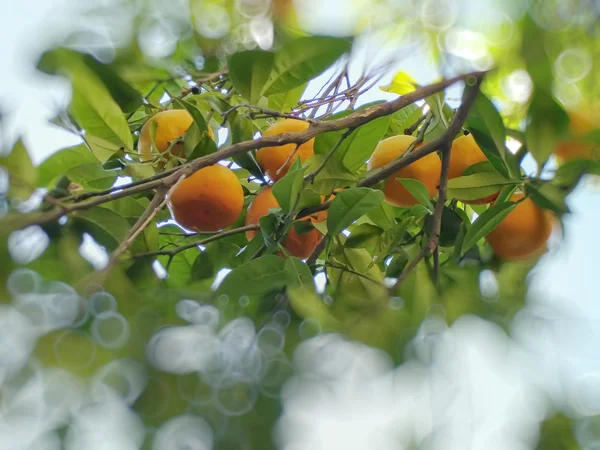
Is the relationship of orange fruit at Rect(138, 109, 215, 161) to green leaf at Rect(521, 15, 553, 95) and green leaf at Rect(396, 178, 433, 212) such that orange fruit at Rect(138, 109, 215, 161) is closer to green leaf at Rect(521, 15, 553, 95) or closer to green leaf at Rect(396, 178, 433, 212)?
green leaf at Rect(396, 178, 433, 212)

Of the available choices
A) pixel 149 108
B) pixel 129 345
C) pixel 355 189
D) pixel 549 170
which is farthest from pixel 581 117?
pixel 149 108

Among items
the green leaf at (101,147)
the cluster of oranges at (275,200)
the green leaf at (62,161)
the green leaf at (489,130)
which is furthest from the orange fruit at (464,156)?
the green leaf at (62,161)

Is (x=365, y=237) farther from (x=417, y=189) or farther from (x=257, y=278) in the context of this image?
(x=257, y=278)

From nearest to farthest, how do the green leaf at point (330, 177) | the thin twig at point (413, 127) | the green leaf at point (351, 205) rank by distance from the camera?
the green leaf at point (351, 205) < the green leaf at point (330, 177) < the thin twig at point (413, 127)

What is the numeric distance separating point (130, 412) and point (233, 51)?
1.33 ft

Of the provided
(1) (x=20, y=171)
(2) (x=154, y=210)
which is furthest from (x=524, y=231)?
(1) (x=20, y=171)

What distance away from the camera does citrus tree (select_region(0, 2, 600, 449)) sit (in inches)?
11.0

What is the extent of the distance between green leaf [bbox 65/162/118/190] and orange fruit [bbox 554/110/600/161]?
20.6 inches

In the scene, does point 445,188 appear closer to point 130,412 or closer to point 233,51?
point 233,51

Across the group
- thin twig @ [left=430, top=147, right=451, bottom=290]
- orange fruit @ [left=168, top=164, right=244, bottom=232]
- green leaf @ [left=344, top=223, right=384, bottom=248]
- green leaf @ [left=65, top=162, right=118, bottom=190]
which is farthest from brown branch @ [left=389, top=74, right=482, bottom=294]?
green leaf @ [left=65, top=162, right=118, bottom=190]

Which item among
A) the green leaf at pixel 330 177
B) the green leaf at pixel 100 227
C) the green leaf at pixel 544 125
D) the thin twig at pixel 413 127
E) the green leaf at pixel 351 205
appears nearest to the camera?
the green leaf at pixel 544 125

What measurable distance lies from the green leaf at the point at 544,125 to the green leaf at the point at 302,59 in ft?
0.57

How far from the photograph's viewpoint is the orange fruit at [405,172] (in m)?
0.78

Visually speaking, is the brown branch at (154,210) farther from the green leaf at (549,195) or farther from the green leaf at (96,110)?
the green leaf at (549,195)
